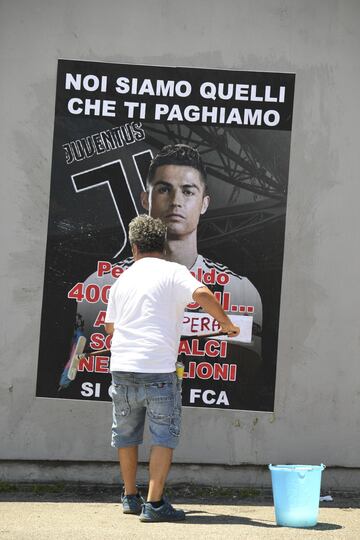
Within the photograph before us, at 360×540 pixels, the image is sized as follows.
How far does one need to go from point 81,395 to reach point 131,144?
1.86 metres

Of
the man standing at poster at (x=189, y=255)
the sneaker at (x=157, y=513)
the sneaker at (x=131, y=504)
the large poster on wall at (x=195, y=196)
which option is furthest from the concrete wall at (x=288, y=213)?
the sneaker at (x=157, y=513)

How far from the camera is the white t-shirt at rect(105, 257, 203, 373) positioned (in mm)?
6508

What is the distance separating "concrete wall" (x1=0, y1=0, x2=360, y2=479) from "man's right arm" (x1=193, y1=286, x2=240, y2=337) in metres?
1.28

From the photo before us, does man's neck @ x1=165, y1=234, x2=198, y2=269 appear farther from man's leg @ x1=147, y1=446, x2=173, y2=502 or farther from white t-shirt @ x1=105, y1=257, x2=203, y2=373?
man's leg @ x1=147, y1=446, x2=173, y2=502

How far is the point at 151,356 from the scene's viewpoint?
6.50 m

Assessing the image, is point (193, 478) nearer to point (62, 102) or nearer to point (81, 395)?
point (81, 395)

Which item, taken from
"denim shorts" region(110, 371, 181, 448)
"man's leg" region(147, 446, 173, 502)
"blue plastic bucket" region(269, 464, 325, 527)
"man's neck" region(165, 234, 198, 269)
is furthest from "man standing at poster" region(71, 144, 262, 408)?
"blue plastic bucket" region(269, 464, 325, 527)

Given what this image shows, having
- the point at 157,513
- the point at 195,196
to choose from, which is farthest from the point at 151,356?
the point at 195,196

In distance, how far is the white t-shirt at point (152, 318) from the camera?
6508mm

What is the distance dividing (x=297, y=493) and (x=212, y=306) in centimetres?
123

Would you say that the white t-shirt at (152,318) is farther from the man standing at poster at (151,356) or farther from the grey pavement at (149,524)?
the grey pavement at (149,524)

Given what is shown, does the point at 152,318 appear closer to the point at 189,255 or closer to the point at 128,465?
the point at 128,465

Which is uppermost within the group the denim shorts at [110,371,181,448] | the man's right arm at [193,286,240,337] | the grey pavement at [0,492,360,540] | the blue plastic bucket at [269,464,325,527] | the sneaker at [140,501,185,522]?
the man's right arm at [193,286,240,337]

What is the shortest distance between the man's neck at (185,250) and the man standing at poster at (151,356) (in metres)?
0.98
